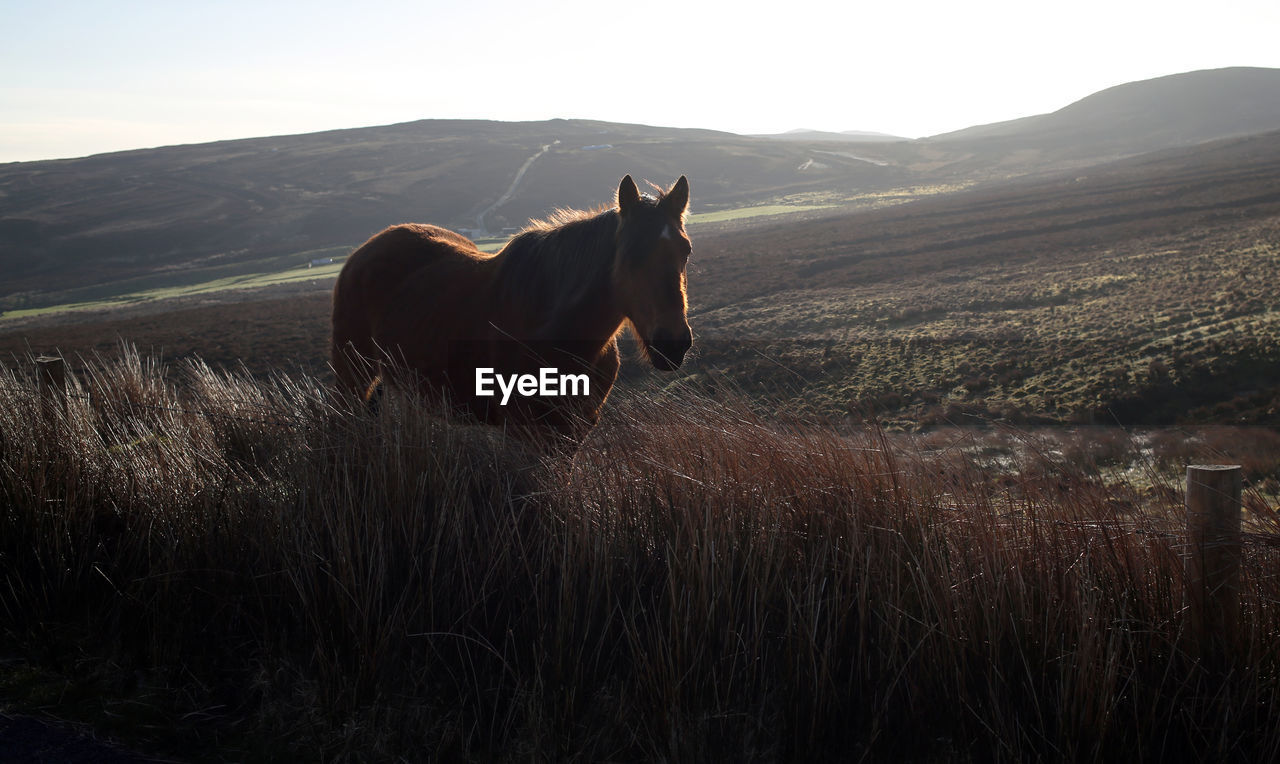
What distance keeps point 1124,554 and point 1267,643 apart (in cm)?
51

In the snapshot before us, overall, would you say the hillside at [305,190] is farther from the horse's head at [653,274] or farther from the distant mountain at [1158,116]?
the horse's head at [653,274]

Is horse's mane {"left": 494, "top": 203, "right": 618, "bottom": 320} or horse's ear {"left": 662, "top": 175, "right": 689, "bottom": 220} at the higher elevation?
horse's ear {"left": 662, "top": 175, "right": 689, "bottom": 220}

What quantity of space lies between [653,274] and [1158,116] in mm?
181910

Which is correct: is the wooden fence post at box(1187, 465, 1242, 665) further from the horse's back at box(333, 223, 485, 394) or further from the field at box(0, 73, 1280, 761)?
the horse's back at box(333, 223, 485, 394)

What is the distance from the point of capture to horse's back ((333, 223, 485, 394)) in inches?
236

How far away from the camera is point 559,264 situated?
4.80 meters

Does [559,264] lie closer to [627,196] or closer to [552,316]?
[552,316]

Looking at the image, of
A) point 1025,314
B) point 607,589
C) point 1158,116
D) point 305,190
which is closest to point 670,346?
point 607,589

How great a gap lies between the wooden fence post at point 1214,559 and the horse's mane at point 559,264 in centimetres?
306

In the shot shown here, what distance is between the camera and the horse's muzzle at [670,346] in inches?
165

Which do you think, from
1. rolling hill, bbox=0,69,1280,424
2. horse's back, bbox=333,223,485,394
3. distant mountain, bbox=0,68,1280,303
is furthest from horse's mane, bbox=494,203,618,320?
distant mountain, bbox=0,68,1280,303

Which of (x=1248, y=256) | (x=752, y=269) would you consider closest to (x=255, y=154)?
(x=752, y=269)

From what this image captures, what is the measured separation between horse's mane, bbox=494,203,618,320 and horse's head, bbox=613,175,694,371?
0.15 m

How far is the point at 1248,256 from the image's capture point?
20766 mm
